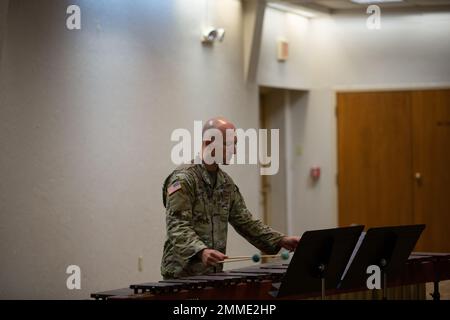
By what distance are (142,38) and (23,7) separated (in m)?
1.33

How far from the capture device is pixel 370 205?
9.80 meters

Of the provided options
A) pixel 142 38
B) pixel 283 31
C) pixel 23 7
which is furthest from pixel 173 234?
pixel 283 31

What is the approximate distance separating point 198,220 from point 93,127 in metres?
2.50

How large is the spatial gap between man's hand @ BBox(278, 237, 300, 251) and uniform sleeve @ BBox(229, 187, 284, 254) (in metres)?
0.03

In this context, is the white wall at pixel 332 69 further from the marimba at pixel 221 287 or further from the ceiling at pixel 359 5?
the marimba at pixel 221 287

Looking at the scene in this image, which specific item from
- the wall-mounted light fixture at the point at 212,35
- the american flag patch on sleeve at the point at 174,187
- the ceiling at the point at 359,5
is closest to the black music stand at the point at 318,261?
the american flag patch on sleeve at the point at 174,187

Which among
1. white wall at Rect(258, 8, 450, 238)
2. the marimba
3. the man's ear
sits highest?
white wall at Rect(258, 8, 450, 238)

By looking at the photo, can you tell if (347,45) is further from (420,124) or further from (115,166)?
→ (115,166)

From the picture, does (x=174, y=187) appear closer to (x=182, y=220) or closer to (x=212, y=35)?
(x=182, y=220)

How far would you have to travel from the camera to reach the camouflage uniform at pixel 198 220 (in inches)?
169

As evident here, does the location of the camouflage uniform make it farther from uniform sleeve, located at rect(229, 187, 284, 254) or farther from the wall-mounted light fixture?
the wall-mounted light fixture

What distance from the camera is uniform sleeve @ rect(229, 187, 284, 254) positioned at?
4754mm

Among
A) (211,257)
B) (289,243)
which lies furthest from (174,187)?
(289,243)

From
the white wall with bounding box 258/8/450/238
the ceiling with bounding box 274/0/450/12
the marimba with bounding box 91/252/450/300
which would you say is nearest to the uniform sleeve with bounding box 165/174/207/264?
the marimba with bounding box 91/252/450/300
